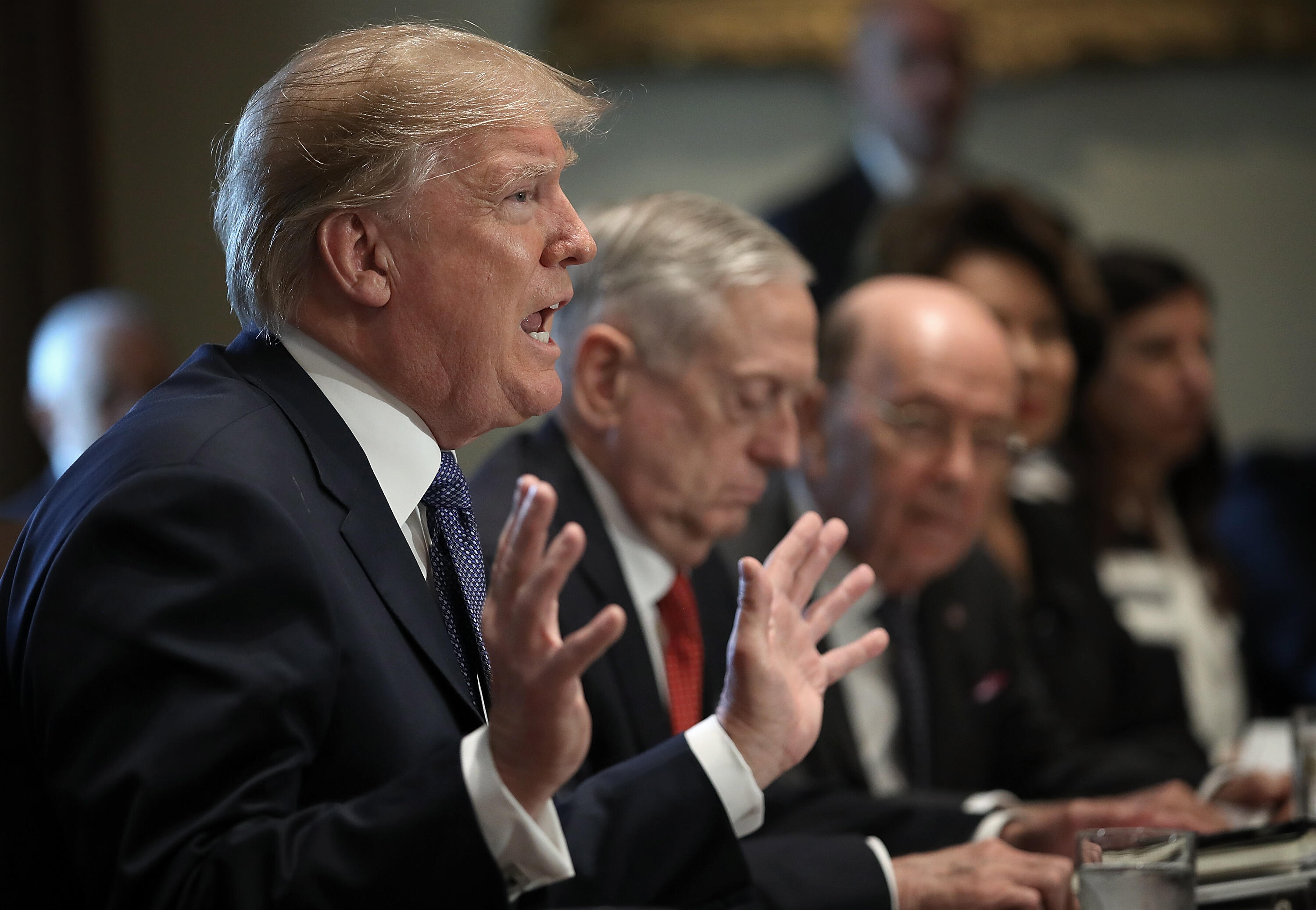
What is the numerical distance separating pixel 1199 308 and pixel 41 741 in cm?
342

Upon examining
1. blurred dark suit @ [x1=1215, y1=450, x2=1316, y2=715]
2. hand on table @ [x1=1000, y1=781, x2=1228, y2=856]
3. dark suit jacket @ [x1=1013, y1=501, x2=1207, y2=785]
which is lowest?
blurred dark suit @ [x1=1215, y1=450, x2=1316, y2=715]

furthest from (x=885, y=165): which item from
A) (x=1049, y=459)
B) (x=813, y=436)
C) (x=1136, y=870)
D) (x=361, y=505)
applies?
(x=361, y=505)

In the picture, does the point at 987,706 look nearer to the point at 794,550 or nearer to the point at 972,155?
the point at 794,550

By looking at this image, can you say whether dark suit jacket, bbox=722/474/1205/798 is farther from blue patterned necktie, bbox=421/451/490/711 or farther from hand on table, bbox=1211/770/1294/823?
blue patterned necktie, bbox=421/451/490/711

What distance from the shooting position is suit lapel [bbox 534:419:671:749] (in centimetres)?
187

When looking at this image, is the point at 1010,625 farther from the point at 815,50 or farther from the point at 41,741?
the point at 815,50

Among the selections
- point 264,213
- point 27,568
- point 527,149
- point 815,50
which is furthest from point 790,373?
point 815,50

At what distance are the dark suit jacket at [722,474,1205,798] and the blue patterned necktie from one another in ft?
3.17

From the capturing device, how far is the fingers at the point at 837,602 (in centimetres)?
158

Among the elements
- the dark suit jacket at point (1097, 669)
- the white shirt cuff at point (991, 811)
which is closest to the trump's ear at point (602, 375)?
→ the white shirt cuff at point (991, 811)

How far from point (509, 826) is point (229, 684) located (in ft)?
0.78

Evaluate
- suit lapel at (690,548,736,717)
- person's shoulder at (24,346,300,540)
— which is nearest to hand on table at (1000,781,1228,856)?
suit lapel at (690,548,736,717)

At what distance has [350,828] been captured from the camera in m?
1.12

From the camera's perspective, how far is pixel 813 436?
8.71ft
